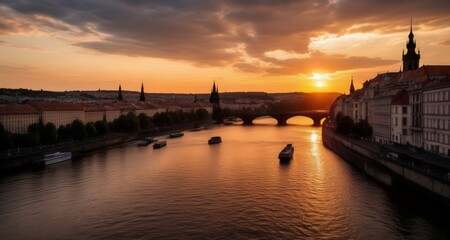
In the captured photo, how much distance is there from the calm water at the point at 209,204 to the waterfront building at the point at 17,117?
15.0 m

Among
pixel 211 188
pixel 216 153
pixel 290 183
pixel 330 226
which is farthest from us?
pixel 216 153

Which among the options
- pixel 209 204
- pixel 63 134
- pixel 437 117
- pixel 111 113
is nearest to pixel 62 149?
pixel 63 134

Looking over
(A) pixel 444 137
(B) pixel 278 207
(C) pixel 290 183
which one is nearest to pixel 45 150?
(C) pixel 290 183

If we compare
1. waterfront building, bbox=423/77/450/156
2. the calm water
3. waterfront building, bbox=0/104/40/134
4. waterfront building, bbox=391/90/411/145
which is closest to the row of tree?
waterfront building, bbox=0/104/40/134

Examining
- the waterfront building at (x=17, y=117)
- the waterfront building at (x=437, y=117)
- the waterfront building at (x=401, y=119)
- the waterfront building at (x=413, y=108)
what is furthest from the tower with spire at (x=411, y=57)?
the waterfront building at (x=17, y=117)

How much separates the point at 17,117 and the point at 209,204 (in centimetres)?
3426

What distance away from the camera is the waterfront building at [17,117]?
46875 mm

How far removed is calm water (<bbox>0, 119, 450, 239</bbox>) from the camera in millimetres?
18641

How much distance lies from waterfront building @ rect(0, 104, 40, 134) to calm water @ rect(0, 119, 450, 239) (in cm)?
1496

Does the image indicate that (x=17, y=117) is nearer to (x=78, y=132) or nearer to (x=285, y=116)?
(x=78, y=132)

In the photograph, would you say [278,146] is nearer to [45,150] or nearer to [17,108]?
[45,150]

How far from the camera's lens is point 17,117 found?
49.0 metres

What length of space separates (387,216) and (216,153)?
956 inches

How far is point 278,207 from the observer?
2214 centimetres
